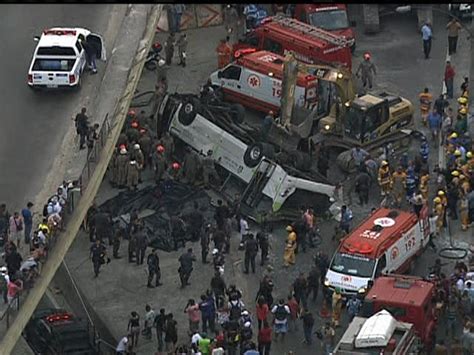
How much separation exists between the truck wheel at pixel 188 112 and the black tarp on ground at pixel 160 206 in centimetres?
233

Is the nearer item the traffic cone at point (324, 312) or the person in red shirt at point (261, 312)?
the person in red shirt at point (261, 312)

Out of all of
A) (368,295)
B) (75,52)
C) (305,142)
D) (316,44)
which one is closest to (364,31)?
(316,44)

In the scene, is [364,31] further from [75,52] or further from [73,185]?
[73,185]

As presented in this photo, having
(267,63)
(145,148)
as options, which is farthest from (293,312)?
(267,63)

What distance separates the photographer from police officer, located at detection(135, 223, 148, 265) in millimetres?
62812

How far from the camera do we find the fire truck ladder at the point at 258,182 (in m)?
65.3

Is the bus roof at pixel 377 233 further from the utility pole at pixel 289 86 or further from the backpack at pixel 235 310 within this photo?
the utility pole at pixel 289 86

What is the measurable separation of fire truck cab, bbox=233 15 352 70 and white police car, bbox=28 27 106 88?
9.56 meters

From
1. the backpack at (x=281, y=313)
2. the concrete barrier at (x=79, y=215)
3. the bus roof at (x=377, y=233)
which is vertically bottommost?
the backpack at (x=281, y=313)

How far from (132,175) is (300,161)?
5426 mm

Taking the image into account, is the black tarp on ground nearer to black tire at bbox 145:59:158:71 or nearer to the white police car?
the white police car

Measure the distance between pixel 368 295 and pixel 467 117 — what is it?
44.5 ft

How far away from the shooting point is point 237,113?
228 ft

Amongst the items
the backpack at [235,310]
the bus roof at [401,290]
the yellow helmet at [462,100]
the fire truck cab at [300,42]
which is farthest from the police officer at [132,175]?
the bus roof at [401,290]
